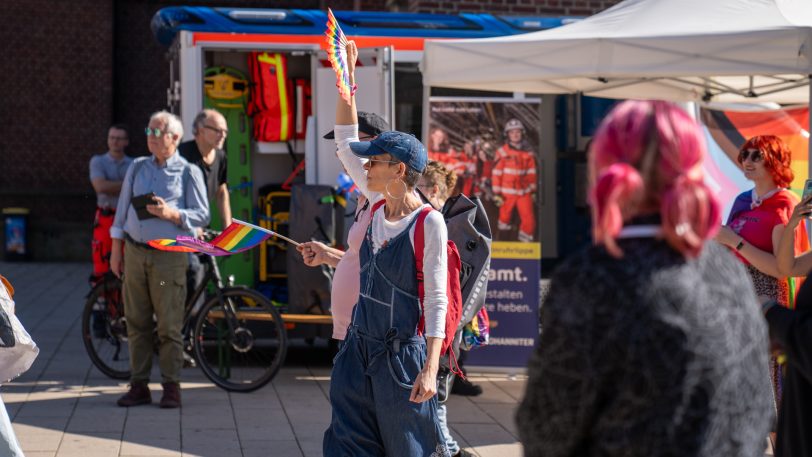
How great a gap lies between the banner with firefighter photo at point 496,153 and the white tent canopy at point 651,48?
103 cm

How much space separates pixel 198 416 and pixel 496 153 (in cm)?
304

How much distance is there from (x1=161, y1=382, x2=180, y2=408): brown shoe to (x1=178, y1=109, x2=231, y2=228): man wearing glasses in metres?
1.50

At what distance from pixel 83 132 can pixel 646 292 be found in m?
20.6

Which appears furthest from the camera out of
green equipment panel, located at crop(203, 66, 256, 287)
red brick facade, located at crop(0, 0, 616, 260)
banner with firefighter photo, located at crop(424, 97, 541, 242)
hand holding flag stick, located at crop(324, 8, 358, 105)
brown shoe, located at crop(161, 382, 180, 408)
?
red brick facade, located at crop(0, 0, 616, 260)

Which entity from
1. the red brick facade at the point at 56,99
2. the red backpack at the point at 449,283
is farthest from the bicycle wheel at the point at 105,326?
the red brick facade at the point at 56,99

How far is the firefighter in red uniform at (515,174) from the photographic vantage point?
9.18 meters

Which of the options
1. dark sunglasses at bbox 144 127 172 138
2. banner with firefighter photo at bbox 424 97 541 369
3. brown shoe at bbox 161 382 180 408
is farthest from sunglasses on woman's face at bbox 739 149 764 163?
brown shoe at bbox 161 382 180 408

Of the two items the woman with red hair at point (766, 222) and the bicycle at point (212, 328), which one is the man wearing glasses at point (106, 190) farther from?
the woman with red hair at point (766, 222)

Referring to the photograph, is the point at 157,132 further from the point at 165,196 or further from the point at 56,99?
the point at 56,99

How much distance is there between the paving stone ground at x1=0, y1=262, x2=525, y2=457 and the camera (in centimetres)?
676

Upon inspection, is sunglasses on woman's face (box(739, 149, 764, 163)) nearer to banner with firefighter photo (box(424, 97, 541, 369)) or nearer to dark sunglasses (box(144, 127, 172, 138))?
banner with firefighter photo (box(424, 97, 541, 369))

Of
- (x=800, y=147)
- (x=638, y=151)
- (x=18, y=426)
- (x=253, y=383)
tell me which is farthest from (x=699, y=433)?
(x=800, y=147)

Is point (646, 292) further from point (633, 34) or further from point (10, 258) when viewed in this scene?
point (10, 258)

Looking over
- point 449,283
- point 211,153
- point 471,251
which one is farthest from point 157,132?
point 449,283
